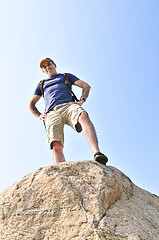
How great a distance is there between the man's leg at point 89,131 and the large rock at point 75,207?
0.45m

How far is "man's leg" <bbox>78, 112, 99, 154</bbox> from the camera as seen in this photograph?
4.41 metres

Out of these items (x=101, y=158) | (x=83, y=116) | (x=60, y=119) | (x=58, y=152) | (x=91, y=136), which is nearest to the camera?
(x=101, y=158)

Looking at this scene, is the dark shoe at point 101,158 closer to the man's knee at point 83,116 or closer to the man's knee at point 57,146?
the man's knee at point 83,116

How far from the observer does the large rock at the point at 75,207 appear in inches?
116

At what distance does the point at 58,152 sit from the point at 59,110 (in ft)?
2.95

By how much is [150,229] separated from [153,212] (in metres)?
0.69

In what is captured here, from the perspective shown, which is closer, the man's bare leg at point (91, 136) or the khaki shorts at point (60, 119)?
the man's bare leg at point (91, 136)

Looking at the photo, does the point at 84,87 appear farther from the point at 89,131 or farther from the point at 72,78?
the point at 89,131

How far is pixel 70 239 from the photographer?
2.84m

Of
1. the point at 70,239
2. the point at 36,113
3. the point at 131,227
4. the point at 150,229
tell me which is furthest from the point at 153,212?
the point at 36,113

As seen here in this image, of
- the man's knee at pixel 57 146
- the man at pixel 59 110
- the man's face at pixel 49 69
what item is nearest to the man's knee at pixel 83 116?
the man at pixel 59 110

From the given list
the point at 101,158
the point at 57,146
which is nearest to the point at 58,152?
the point at 57,146

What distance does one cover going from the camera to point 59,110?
5277 mm

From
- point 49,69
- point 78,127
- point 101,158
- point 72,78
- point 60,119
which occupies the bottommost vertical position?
point 101,158
